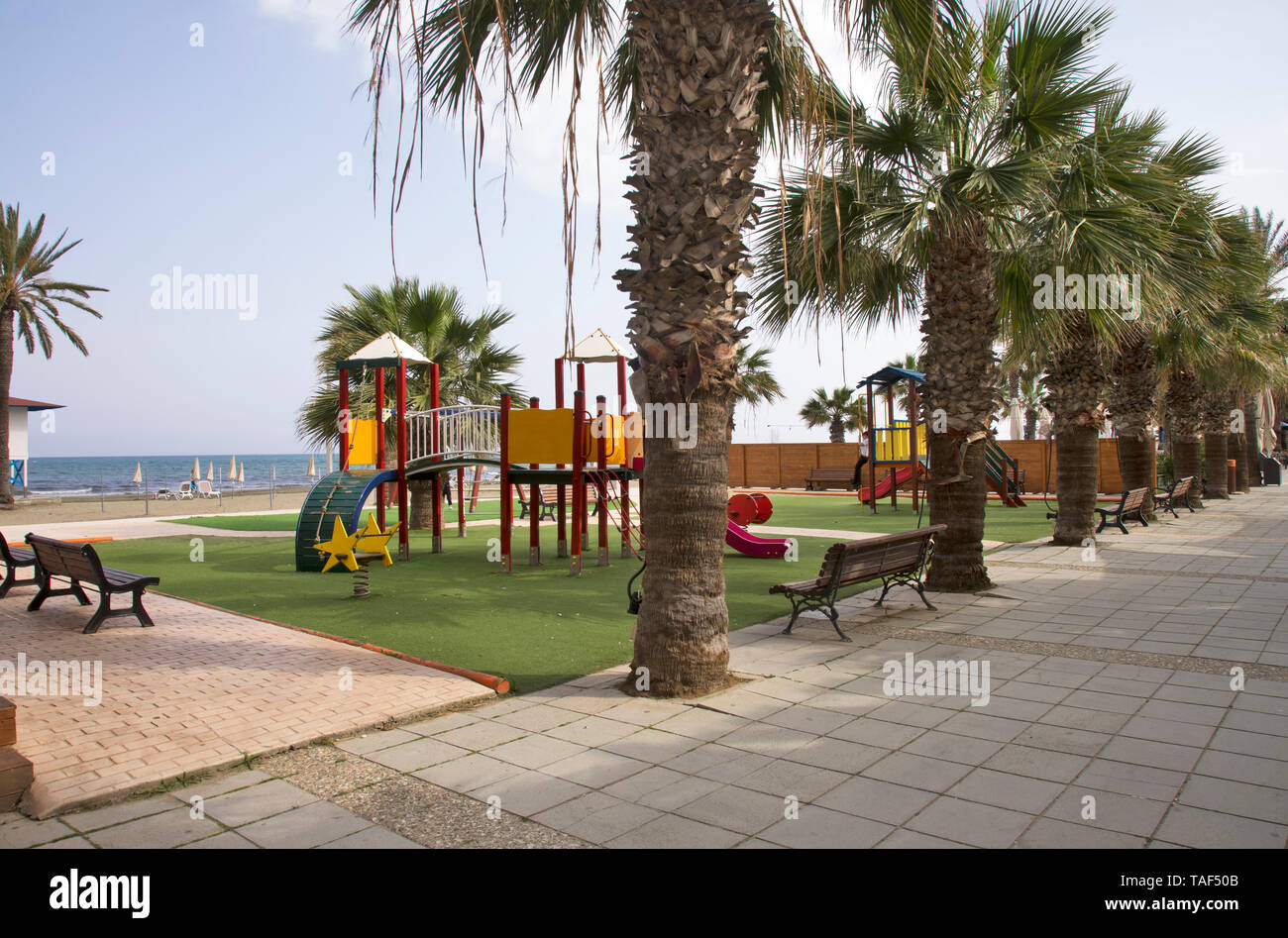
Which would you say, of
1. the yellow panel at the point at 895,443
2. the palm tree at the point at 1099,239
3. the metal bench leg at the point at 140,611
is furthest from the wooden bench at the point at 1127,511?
the metal bench leg at the point at 140,611

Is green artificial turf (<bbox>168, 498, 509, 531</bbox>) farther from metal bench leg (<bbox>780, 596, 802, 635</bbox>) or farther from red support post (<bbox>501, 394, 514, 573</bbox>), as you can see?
metal bench leg (<bbox>780, 596, 802, 635</bbox>)

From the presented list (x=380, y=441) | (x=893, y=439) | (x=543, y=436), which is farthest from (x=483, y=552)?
(x=893, y=439)

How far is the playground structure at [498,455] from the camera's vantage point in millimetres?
12320

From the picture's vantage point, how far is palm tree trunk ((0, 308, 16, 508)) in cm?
2462

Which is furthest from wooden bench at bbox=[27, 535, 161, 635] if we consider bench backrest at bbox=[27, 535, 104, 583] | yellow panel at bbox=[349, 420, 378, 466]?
yellow panel at bbox=[349, 420, 378, 466]

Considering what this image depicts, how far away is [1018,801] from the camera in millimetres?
3625

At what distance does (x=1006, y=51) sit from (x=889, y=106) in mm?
1615

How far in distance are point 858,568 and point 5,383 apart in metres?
27.9

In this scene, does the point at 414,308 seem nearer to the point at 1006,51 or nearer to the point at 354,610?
the point at 354,610

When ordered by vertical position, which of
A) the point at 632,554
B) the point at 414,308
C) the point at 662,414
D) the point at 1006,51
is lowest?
the point at 632,554

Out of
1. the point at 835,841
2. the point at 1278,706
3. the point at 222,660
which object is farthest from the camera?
the point at 222,660

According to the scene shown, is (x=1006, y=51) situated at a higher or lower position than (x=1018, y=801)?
higher

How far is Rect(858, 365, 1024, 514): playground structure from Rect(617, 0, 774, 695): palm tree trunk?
16.9 metres
